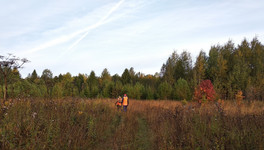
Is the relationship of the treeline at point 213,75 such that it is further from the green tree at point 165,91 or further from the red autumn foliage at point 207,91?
the red autumn foliage at point 207,91

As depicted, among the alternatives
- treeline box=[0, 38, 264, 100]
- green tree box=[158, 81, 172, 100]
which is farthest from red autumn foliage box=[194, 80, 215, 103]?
green tree box=[158, 81, 172, 100]

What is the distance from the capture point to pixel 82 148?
504 centimetres

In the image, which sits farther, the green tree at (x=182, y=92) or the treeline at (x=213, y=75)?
the green tree at (x=182, y=92)

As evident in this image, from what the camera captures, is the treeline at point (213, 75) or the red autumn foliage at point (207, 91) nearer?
the red autumn foliage at point (207, 91)

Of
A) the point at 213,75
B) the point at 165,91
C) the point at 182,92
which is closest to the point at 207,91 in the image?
the point at 182,92

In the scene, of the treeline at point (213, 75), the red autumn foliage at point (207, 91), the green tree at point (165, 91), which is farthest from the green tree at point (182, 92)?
the red autumn foliage at point (207, 91)

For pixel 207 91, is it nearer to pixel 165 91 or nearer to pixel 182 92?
pixel 182 92

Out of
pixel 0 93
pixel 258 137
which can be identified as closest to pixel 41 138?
pixel 258 137

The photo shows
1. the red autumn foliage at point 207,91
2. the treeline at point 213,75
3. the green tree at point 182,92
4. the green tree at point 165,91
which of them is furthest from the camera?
the green tree at point 165,91

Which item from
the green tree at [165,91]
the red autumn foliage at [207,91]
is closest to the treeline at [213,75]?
the green tree at [165,91]

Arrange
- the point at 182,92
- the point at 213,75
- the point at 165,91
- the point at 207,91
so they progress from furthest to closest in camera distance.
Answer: the point at 213,75 < the point at 165,91 < the point at 182,92 < the point at 207,91

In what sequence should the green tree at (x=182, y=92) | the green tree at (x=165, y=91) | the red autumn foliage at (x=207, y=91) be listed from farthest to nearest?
the green tree at (x=165, y=91) < the green tree at (x=182, y=92) < the red autumn foliage at (x=207, y=91)

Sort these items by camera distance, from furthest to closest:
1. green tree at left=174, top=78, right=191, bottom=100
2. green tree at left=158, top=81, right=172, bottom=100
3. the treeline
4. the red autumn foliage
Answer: green tree at left=158, top=81, right=172, bottom=100
green tree at left=174, top=78, right=191, bottom=100
the treeline
the red autumn foliage

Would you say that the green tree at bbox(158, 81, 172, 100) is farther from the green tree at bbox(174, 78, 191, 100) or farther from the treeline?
the green tree at bbox(174, 78, 191, 100)
